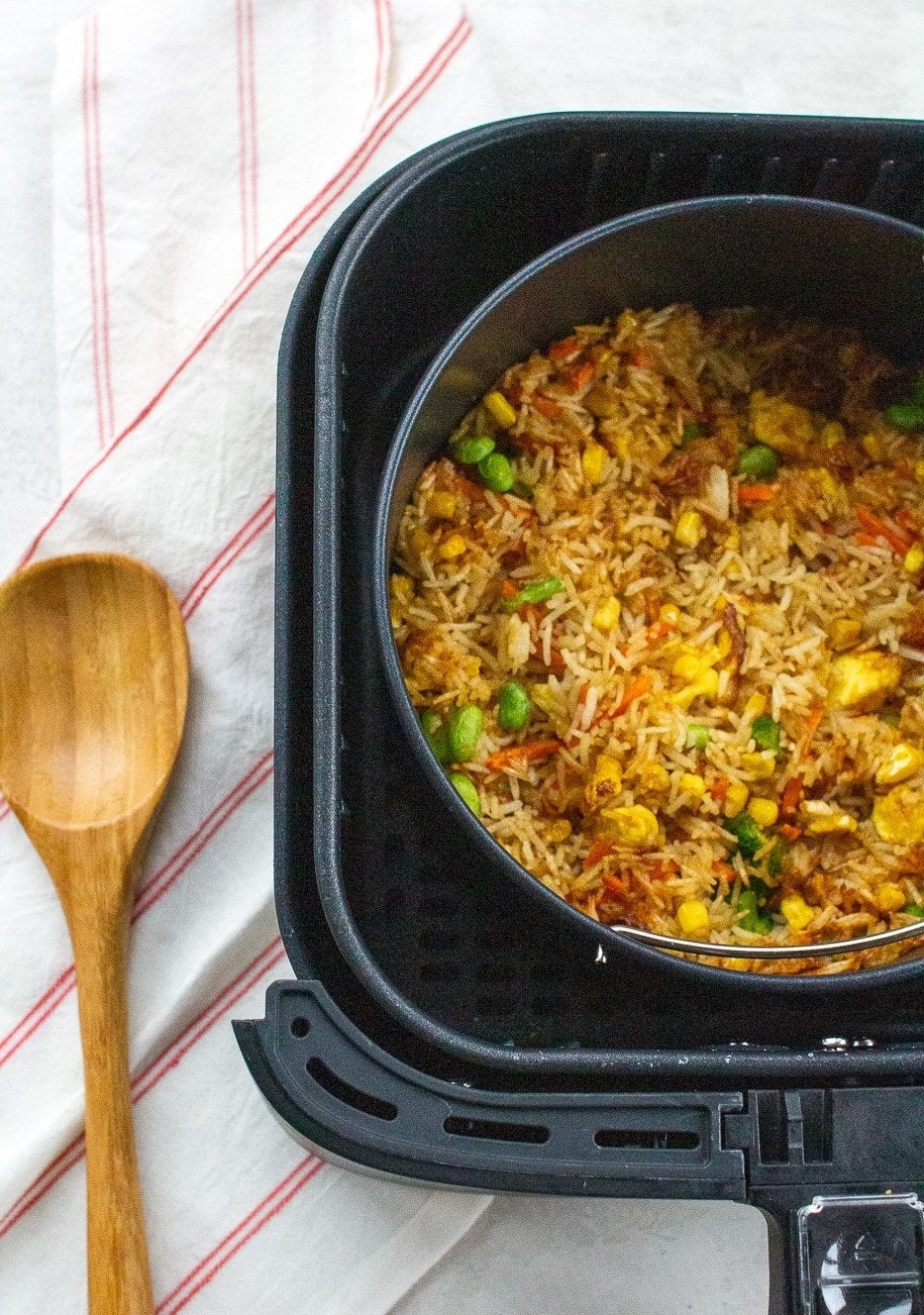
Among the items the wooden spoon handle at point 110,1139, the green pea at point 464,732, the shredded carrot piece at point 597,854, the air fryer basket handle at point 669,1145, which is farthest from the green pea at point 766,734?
the wooden spoon handle at point 110,1139

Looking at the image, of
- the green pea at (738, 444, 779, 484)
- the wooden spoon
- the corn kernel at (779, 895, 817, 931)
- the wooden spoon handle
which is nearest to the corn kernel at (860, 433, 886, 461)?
the green pea at (738, 444, 779, 484)

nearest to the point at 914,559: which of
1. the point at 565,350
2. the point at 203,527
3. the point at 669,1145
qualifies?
the point at 565,350

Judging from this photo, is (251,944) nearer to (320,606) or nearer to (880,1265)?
(320,606)

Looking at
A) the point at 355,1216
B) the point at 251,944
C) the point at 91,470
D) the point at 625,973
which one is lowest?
the point at 355,1216

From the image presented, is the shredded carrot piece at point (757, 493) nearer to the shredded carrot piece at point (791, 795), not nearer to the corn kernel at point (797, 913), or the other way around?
the shredded carrot piece at point (791, 795)

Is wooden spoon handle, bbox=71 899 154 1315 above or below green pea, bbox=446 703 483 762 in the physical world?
below

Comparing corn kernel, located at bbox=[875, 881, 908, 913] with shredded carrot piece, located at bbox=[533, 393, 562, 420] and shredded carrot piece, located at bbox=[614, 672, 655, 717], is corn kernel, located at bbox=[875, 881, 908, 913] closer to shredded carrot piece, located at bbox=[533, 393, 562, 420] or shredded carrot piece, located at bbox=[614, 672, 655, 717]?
shredded carrot piece, located at bbox=[614, 672, 655, 717]

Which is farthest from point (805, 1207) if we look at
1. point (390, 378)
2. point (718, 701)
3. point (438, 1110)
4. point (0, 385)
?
point (0, 385)
